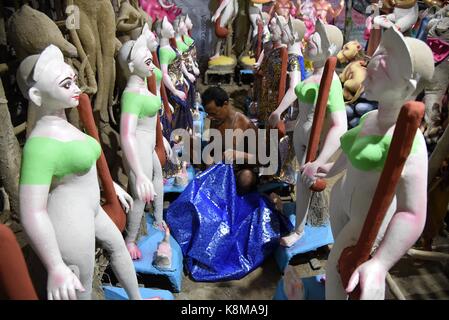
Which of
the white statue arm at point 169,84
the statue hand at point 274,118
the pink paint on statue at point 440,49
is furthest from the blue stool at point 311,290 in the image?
the pink paint on statue at point 440,49

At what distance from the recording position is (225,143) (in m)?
2.96

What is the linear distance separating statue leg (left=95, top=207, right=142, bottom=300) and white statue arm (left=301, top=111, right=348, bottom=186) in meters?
0.89

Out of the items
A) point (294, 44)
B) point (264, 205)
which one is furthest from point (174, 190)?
point (294, 44)

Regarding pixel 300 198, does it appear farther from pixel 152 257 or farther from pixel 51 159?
pixel 51 159

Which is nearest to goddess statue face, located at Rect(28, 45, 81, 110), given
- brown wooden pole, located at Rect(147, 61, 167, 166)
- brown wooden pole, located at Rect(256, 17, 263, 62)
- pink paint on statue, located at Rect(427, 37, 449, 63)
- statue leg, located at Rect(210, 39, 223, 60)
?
brown wooden pole, located at Rect(147, 61, 167, 166)

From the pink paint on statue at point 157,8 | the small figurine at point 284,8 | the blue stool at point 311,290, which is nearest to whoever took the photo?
the blue stool at point 311,290

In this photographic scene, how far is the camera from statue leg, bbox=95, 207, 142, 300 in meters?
1.59

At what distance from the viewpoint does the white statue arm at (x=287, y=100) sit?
2732mm

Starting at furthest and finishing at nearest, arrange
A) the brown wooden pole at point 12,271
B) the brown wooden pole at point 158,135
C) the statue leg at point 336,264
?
the brown wooden pole at point 158,135, the statue leg at point 336,264, the brown wooden pole at point 12,271

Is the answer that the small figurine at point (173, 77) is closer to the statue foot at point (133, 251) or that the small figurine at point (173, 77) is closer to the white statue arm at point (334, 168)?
the statue foot at point (133, 251)

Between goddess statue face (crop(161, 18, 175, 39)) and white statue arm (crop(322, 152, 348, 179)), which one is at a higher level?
goddess statue face (crop(161, 18, 175, 39))

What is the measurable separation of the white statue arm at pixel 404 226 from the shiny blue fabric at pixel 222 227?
123 cm

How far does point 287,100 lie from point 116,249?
156 centimetres

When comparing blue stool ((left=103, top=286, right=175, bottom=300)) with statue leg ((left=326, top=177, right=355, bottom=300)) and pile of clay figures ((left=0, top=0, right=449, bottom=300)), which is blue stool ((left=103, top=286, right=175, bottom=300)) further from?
statue leg ((left=326, top=177, right=355, bottom=300))
